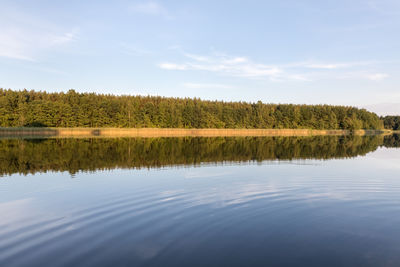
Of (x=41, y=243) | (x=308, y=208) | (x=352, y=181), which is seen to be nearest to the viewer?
(x=41, y=243)

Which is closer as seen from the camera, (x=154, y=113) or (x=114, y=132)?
(x=114, y=132)

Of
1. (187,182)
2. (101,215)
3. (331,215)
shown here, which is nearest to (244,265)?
(331,215)

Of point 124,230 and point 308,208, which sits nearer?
point 124,230

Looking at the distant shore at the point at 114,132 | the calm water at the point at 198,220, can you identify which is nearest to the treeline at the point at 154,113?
the distant shore at the point at 114,132

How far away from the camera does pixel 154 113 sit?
126m

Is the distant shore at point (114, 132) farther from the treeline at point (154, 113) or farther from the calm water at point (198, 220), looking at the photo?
the calm water at point (198, 220)

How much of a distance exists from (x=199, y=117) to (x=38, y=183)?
117 meters

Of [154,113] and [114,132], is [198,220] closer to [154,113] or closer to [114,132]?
[114,132]

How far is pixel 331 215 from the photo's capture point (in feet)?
35.6

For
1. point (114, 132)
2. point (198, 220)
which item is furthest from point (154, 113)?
point (198, 220)

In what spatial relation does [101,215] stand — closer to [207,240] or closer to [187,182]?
[207,240]

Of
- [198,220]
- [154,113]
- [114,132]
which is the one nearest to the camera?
[198,220]

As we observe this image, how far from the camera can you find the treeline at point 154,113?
105 metres

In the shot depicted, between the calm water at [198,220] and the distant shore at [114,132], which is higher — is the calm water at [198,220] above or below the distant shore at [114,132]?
below
